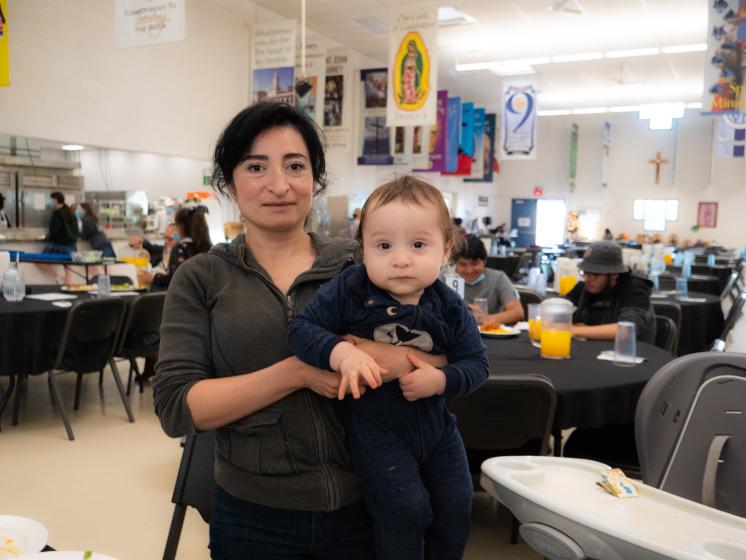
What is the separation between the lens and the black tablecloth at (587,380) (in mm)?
2770

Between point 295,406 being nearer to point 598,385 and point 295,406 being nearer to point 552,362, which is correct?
point 598,385

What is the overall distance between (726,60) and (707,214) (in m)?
15.4

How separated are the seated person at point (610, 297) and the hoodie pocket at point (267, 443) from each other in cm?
294

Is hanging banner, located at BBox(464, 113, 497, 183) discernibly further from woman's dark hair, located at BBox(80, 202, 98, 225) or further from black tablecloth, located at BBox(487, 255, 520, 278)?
woman's dark hair, located at BBox(80, 202, 98, 225)

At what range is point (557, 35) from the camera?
1221cm

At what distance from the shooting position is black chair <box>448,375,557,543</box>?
8.46ft

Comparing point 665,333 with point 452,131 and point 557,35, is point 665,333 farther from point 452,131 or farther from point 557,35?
point 452,131

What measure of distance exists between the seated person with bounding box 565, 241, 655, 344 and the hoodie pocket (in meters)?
2.94

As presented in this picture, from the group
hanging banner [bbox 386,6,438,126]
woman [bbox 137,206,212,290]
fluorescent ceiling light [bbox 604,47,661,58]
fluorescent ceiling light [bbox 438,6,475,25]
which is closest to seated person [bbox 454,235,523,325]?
woman [bbox 137,206,212,290]

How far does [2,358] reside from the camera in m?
4.76

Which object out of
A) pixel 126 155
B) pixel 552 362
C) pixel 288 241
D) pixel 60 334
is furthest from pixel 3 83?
pixel 288 241

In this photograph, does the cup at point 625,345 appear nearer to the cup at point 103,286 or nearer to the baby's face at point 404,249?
the baby's face at point 404,249

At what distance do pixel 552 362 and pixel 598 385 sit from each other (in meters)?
0.45

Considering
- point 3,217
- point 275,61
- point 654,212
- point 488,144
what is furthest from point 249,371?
point 654,212
